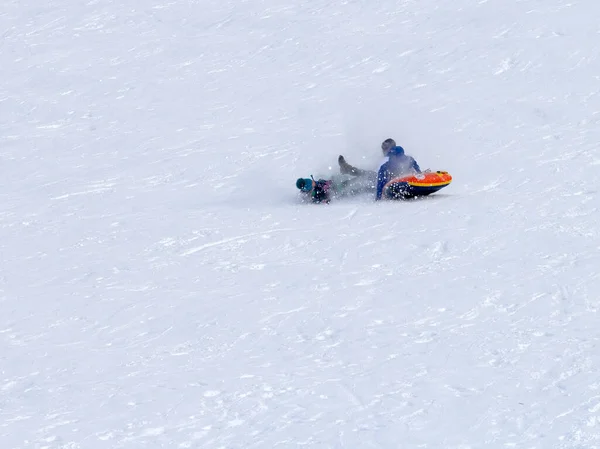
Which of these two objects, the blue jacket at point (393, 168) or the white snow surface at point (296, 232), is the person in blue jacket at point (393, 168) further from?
the white snow surface at point (296, 232)

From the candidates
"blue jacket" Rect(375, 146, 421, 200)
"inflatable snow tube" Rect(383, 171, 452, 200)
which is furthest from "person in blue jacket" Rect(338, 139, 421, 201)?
"inflatable snow tube" Rect(383, 171, 452, 200)

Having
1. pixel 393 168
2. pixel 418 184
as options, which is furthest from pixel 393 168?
pixel 418 184

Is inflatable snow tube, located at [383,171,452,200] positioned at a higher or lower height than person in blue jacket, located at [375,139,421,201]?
lower

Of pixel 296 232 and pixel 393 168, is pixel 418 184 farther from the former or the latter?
pixel 296 232

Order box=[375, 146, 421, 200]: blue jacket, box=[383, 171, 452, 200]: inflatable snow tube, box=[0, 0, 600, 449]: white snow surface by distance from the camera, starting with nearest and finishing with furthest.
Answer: box=[0, 0, 600, 449]: white snow surface
box=[383, 171, 452, 200]: inflatable snow tube
box=[375, 146, 421, 200]: blue jacket

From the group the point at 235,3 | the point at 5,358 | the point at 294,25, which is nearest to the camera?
the point at 5,358

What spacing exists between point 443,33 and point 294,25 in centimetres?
287

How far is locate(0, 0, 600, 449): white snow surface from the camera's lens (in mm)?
6641

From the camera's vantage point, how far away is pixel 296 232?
1037cm

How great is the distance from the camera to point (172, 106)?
1673 cm

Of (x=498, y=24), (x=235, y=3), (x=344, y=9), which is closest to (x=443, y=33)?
(x=498, y=24)

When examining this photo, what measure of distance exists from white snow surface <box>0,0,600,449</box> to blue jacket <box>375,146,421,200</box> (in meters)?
0.39

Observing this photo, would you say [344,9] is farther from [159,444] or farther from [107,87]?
[159,444]

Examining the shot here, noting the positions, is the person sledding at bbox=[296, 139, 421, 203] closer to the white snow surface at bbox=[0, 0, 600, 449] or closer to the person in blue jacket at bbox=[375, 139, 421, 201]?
the person in blue jacket at bbox=[375, 139, 421, 201]
